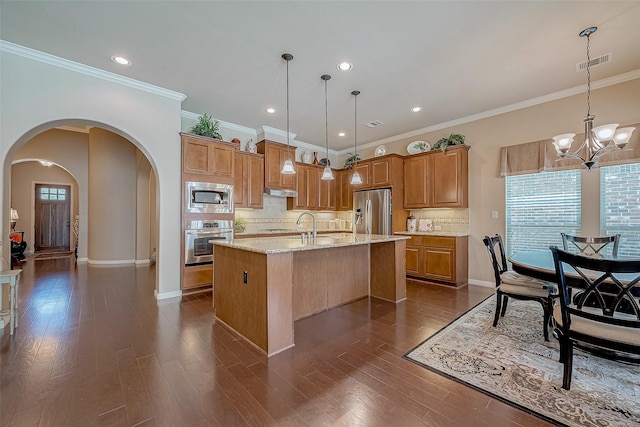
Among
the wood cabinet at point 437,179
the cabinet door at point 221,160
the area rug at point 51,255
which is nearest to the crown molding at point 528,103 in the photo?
the wood cabinet at point 437,179

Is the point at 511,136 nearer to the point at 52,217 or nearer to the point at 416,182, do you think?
the point at 416,182

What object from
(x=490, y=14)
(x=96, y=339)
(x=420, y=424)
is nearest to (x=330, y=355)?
(x=420, y=424)

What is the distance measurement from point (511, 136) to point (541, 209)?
130 centimetres

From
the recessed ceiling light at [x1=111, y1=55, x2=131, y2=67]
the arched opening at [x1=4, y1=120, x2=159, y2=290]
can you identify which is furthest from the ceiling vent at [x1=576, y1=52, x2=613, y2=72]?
the arched opening at [x1=4, y1=120, x2=159, y2=290]

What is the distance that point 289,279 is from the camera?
8.02 feet

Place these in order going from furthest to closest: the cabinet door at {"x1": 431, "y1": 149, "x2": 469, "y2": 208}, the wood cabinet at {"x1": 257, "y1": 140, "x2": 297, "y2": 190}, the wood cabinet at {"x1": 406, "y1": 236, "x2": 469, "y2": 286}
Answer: the wood cabinet at {"x1": 257, "y1": 140, "x2": 297, "y2": 190}
the cabinet door at {"x1": 431, "y1": 149, "x2": 469, "y2": 208}
the wood cabinet at {"x1": 406, "y1": 236, "x2": 469, "y2": 286}

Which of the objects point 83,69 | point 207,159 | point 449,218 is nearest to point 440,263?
point 449,218

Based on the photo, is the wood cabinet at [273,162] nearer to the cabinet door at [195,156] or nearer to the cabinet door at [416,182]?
the cabinet door at [195,156]

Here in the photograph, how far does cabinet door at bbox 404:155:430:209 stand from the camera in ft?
17.2

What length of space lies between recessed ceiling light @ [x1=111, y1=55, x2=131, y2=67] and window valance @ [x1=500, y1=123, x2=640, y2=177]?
564 cm

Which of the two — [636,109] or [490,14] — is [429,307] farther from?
[636,109]

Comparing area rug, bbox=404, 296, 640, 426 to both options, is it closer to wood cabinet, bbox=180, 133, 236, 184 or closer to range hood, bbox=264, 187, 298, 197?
wood cabinet, bbox=180, 133, 236, 184

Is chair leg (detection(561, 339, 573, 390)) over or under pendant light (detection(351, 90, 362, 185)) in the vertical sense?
under

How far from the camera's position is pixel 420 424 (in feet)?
5.01
